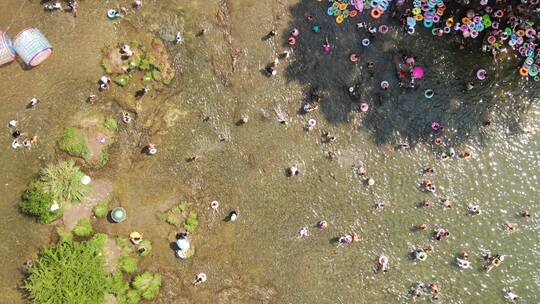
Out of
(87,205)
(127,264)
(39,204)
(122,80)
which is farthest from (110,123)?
(127,264)

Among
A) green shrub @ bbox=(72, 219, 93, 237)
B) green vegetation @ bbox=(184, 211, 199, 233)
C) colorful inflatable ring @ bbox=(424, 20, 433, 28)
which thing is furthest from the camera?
colorful inflatable ring @ bbox=(424, 20, 433, 28)

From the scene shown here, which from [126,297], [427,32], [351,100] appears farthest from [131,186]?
[427,32]

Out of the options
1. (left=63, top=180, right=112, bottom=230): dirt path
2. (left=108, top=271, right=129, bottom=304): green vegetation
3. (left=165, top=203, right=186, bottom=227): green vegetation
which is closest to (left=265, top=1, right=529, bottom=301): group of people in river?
(left=165, top=203, right=186, bottom=227): green vegetation

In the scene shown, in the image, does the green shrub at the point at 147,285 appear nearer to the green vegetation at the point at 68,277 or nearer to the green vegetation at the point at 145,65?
the green vegetation at the point at 68,277

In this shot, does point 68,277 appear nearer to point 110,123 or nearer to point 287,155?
point 110,123

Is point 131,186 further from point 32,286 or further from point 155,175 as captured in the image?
point 32,286

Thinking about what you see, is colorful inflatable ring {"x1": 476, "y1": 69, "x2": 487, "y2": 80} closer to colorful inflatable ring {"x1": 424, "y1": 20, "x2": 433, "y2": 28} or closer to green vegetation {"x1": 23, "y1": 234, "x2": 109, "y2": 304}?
colorful inflatable ring {"x1": 424, "y1": 20, "x2": 433, "y2": 28}

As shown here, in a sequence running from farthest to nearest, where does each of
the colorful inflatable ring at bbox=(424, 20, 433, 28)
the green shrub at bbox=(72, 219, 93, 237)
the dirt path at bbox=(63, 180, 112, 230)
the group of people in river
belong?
the colorful inflatable ring at bbox=(424, 20, 433, 28), the group of people in river, the dirt path at bbox=(63, 180, 112, 230), the green shrub at bbox=(72, 219, 93, 237)
